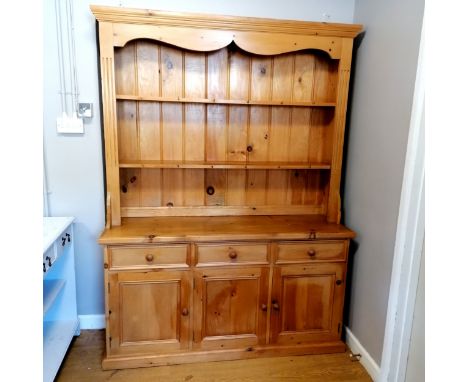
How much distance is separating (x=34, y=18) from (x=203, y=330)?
6.54 ft

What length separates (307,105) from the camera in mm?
2227

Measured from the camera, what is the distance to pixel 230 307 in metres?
2.10

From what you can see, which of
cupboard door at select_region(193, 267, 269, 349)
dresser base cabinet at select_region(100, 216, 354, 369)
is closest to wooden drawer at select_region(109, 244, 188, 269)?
dresser base cabinet at select_region(100, 216, 354, 369)

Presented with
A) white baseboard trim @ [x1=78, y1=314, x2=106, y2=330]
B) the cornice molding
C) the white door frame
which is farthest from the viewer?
white baseboard trim @ [x1=78, y1=314, x2=106, y2=330]

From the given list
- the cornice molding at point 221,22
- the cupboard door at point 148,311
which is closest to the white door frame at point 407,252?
the cornice molding at point 221,22

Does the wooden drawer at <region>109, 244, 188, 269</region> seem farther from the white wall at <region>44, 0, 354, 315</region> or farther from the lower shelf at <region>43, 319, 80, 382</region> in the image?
the lower shelf at <region>43, 319, 80, 382</region>

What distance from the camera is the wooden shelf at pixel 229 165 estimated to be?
2.12 meters

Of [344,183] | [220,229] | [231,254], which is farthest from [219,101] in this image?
[344,183]

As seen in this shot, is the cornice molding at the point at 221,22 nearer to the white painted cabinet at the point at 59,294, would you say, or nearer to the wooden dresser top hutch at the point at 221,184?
the wooden dresser top hutch at the point at 221,184

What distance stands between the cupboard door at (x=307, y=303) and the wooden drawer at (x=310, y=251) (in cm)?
4

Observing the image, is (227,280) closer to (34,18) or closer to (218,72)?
(218,72)

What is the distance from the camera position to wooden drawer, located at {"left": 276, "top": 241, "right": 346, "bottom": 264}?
210 centimetres

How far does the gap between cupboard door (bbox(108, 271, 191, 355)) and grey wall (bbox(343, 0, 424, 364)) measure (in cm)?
109
